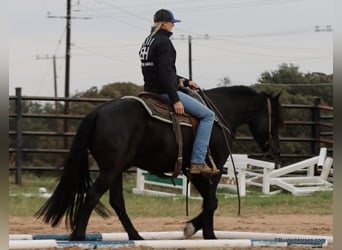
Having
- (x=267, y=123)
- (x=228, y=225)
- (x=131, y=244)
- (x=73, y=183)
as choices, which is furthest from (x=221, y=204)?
(x=131, y=244)

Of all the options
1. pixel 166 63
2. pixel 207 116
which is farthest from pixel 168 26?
pixel 207 116

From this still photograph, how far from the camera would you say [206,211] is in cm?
624

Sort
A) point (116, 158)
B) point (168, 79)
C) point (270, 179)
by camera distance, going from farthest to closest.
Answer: point (270, 179) → point (168, 79) → point (116, 158)

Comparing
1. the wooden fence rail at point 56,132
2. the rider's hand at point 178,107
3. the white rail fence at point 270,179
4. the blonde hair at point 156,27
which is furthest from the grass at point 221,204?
the blonde hair at point 156,27

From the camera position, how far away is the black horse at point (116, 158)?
5.66m

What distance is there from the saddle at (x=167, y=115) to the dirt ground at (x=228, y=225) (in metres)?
2.06

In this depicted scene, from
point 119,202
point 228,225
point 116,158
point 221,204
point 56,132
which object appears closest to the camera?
point 116,158

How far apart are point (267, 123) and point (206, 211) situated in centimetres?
130

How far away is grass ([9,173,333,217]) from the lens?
9.73m

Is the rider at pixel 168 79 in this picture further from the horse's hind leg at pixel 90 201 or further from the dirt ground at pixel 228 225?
the dirt ground at pixel 228 225

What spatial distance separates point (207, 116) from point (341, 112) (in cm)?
363

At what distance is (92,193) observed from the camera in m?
5.66

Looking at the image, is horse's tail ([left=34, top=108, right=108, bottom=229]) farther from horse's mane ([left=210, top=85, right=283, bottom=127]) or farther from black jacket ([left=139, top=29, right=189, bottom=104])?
horse's mane ([left=210, top=85, right=283, bottom=127])

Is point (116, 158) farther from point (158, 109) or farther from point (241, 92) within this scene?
point (241, 92)
